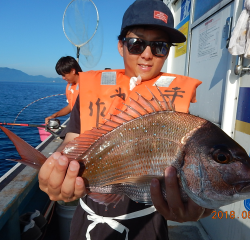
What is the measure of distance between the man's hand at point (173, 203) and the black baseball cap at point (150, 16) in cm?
137

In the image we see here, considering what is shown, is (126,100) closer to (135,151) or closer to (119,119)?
(119,119)

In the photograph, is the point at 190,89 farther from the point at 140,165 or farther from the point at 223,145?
the point at 140,165

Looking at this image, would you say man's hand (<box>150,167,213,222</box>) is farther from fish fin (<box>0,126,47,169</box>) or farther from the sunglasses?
the sunglasses

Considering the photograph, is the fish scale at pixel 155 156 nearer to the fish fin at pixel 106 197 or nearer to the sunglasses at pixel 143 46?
the fish fin at pixel 106 197

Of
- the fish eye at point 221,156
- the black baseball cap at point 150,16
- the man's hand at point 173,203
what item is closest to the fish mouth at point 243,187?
the fish eye at point 221,156

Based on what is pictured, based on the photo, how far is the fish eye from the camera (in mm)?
1132

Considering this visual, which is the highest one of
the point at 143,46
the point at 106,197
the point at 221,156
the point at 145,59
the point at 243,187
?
the point at 143,46

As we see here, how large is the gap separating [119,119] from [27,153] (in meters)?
0.72

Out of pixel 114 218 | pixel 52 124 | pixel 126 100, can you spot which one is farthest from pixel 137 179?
pixel 52 124

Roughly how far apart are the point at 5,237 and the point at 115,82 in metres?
2.56

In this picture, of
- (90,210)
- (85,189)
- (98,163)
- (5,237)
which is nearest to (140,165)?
(98,163)

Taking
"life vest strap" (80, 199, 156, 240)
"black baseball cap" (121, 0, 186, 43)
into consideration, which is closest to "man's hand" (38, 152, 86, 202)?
"life vest strap" (80, 199, 156, 240)

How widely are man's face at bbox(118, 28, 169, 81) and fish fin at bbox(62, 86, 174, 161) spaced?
0.62 metres

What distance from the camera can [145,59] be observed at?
6.41 ft
